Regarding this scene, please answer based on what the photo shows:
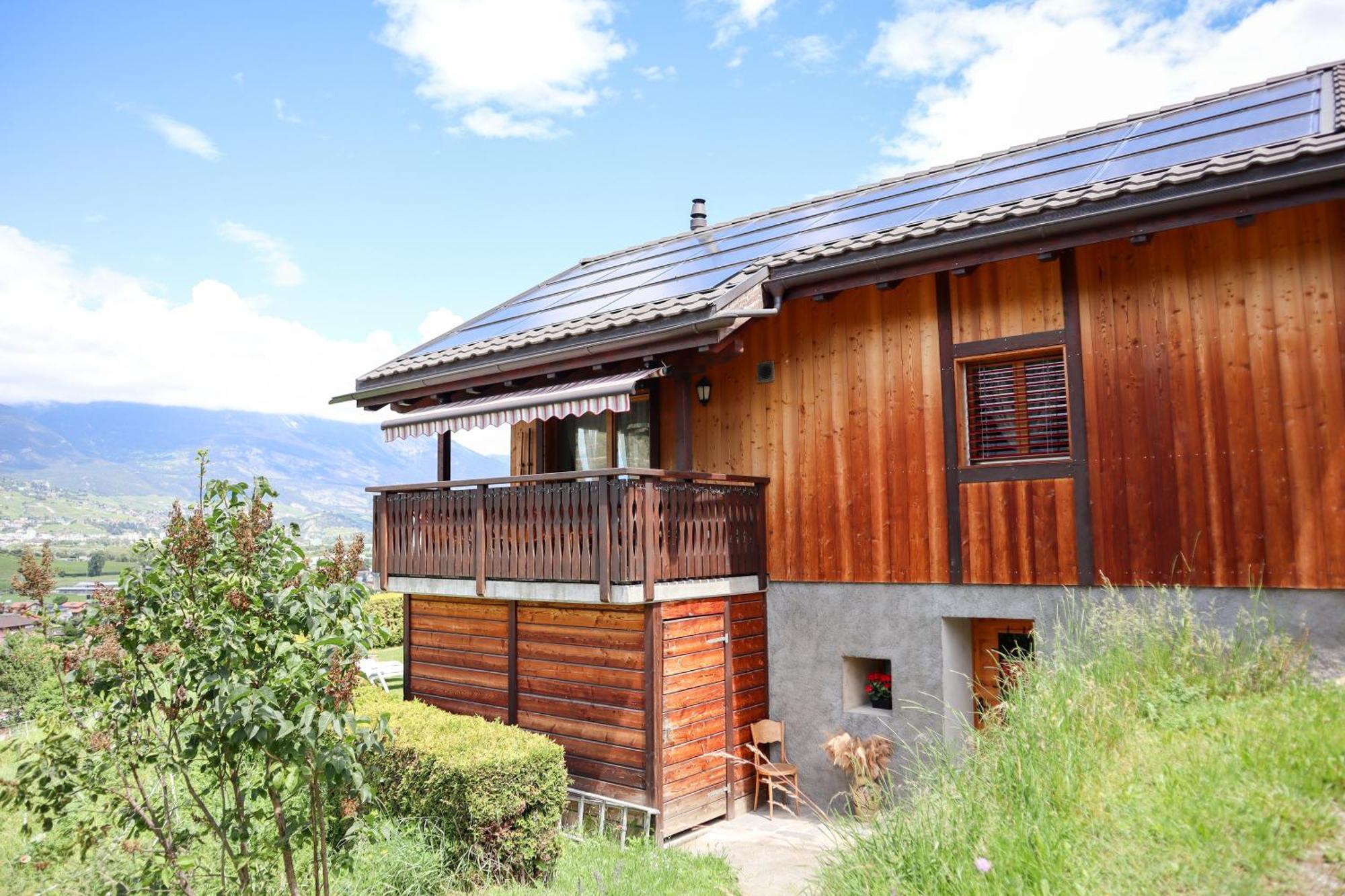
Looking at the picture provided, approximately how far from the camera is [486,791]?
8.59m

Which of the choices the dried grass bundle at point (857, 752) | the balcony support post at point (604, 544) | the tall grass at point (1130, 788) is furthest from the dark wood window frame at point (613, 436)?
the tall grass at point (1130, 788)

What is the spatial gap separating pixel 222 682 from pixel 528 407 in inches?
260

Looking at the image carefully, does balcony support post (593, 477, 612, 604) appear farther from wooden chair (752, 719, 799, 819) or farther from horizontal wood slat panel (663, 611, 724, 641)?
wooden chair (752, 719, 799, 819)

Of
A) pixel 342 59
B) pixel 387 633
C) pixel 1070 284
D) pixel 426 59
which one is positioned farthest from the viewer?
pixel 426 59

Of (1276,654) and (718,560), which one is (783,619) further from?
(1276,654)

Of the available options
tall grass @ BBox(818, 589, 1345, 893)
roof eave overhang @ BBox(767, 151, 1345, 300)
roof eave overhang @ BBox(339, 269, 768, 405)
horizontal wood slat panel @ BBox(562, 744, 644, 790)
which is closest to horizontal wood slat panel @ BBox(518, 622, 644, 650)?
horizontal wood slat panel @ BBox(562, 744, 644, 790)

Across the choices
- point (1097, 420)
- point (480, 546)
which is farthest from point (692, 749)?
point (1097, 420)

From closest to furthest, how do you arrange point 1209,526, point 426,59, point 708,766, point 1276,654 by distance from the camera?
point 1276,654 < point 1209,526 < point 708,766 < point 426,59

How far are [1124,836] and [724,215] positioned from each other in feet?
44.3

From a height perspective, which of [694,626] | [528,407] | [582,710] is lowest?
[582,710]

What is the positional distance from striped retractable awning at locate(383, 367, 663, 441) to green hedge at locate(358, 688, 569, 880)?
382 centimetres

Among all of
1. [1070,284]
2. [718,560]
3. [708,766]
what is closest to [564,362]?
[718,560]

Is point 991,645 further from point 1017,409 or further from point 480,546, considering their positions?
point 480,546

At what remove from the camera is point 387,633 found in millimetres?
5504
